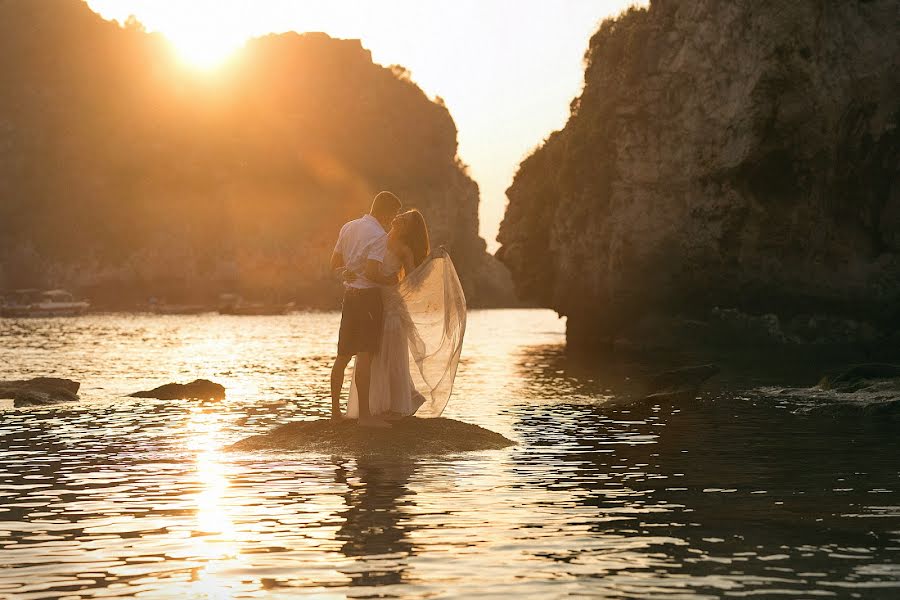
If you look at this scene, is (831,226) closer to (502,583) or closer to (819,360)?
(819,360)

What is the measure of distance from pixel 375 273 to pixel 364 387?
1.41 meters

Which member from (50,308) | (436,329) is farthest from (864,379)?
(50,308)

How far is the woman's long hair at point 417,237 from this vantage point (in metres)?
14.2

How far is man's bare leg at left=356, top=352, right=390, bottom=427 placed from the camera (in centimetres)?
1395

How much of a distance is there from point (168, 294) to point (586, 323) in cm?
13370

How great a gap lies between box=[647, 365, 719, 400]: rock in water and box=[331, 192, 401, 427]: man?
31.8 feet

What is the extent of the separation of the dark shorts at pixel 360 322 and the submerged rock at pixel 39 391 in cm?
1105

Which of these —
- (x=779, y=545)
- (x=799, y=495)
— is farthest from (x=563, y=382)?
(x=779, y=545)

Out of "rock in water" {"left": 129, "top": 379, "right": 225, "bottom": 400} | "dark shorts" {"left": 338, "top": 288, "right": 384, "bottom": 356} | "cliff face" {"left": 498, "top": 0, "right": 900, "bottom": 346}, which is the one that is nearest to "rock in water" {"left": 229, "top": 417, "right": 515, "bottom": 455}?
"dark shorts" {"left": 338, "top": 288, "right": 384, "bottom": 356}

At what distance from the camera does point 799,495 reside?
1142 cm

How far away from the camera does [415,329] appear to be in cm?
1449

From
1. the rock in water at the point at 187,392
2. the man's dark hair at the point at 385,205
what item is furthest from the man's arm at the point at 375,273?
the rock in water at the point at 187,392

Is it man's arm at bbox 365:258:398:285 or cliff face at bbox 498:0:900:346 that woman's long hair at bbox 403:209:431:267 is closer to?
man's arm at bbox 365:258:398:285

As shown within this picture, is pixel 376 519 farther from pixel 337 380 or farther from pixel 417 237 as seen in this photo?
pixel 417 237
